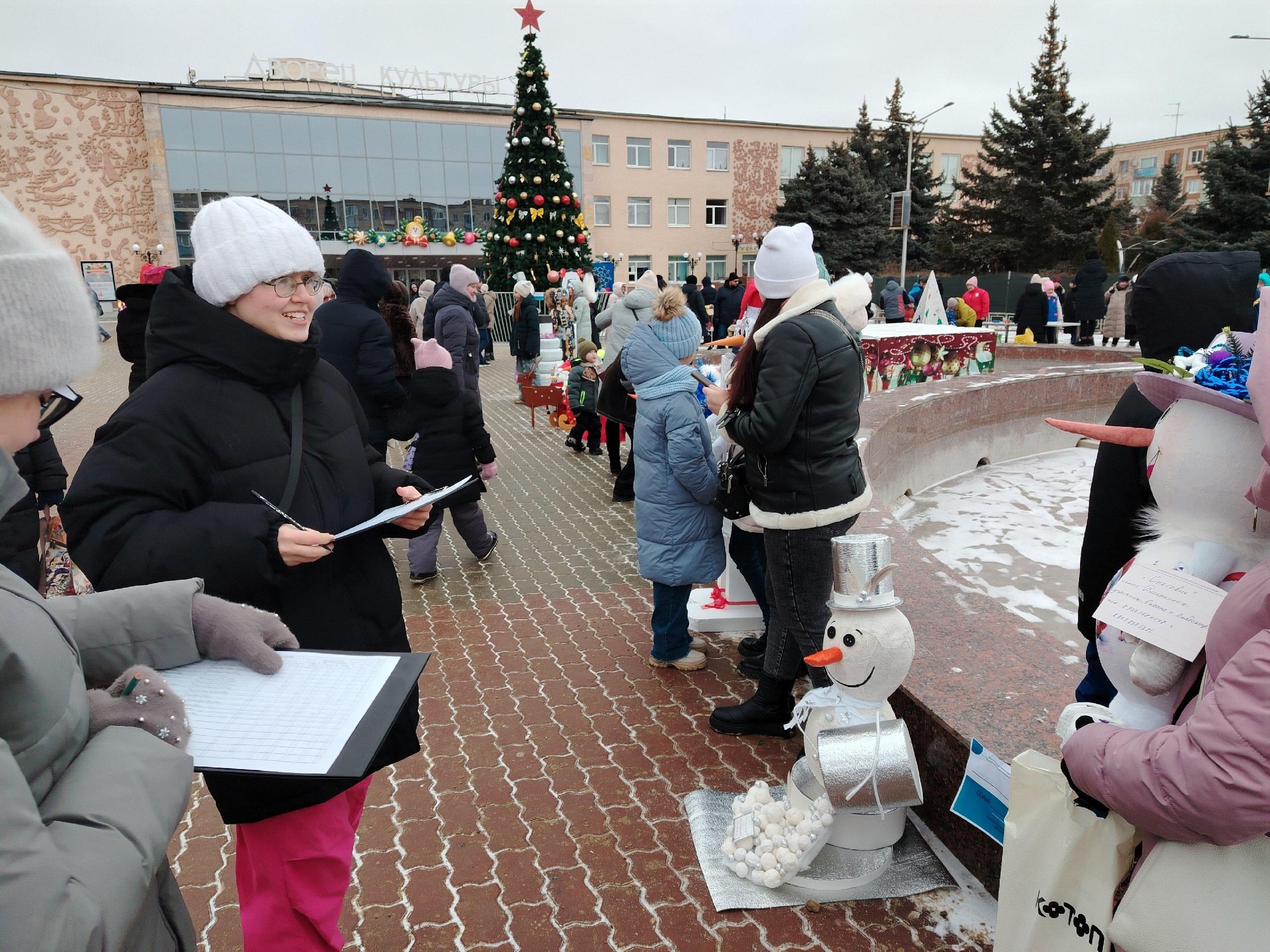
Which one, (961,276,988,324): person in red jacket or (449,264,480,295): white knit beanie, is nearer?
(449,264,480,295): white knit beanie

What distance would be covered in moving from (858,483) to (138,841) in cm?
273

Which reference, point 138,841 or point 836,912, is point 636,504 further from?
point 138,841

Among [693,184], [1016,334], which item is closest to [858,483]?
[1016,334]

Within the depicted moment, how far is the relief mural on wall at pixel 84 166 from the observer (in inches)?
1347

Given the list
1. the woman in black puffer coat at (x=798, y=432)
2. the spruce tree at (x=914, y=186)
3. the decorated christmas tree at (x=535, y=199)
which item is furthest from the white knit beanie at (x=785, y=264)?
the spruce tree at (x=914, y=186)

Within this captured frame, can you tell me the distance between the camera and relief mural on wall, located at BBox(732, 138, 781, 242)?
155ft

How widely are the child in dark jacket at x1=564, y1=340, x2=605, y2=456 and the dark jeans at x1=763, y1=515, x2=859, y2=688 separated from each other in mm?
5527

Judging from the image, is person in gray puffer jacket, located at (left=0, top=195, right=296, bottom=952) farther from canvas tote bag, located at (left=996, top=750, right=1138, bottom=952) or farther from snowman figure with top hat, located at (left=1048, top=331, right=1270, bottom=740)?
→ snowman figure with top hat, located at (left=1048, top=331, right=1270, bottom=740)

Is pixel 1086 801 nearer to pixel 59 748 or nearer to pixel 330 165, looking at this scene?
pixel 59 748

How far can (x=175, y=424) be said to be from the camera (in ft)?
5.73

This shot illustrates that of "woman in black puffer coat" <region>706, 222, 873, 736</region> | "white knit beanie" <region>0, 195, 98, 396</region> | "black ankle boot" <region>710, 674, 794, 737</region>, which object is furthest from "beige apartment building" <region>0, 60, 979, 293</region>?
"white knit beanie" <region>0, 195, 98, 396</region>

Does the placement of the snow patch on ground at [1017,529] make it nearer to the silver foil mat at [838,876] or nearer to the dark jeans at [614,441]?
the silver foil mat at [838,876]

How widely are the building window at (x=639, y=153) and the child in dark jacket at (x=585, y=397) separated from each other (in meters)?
38.2

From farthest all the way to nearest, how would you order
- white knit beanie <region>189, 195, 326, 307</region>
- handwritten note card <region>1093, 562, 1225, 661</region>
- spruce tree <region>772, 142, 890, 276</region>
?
spruce tree <region>772, 142, 890, 276</region> < white knit beanie <region>189, 195, 326, 307</region> < handwritten note card <region>1093, 562, 1225, 661</region>
